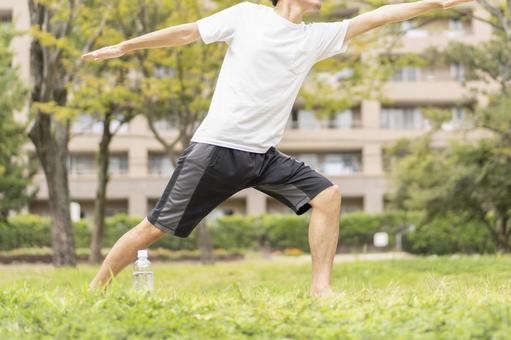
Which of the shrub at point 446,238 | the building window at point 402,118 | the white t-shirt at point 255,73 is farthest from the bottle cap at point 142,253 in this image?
the building window at point 402,118

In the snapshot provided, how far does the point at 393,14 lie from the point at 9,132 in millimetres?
23629

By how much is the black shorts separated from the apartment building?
129 ft

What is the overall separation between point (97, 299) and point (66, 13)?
11415mm

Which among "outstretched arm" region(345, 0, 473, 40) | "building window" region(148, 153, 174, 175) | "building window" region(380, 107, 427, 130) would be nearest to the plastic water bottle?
"outstretched arm" region(345, 0, 473, 40)

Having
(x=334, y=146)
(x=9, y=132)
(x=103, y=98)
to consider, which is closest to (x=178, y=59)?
(x=103, y=98)

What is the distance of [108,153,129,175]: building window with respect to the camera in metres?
46.0

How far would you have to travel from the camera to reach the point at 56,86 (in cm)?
1571

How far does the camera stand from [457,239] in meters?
31.7

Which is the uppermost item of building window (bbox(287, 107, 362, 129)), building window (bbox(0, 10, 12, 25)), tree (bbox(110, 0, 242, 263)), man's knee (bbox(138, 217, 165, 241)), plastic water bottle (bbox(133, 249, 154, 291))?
building window (bbox(0, 10, 12, 25))

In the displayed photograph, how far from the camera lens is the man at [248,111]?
5.07 metres

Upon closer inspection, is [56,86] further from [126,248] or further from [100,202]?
[126,248]

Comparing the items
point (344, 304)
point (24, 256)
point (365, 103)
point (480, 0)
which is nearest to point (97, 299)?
point (344, 304)

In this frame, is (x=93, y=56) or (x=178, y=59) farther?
(x=178, y=59)

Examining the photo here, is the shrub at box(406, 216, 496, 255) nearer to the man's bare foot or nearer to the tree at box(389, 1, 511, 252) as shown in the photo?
the tree at box(389, 1, 511, 252)
